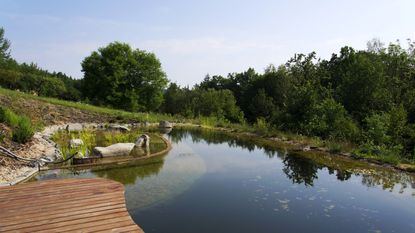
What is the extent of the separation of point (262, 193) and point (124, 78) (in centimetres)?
2829

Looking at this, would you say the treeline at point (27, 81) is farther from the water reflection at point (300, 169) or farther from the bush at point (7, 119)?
the water reflection at point (300, 169)

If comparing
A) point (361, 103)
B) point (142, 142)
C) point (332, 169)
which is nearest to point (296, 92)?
point (361, 103)

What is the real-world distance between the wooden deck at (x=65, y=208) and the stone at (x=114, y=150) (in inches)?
161

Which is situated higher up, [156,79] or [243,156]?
[156,79]

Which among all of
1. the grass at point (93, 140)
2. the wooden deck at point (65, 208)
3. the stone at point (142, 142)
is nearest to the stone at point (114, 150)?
the grass at point (93, 140)

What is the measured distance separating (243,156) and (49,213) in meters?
8.83

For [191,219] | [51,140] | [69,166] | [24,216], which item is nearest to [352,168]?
[191,219]

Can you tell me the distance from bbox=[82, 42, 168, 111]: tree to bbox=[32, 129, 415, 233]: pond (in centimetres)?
2240

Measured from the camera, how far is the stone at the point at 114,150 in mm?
10592

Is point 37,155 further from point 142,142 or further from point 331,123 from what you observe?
point 331,123

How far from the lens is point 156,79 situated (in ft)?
115

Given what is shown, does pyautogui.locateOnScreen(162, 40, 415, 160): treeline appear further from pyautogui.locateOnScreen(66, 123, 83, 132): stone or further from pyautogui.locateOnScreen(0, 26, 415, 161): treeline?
pyautogui.locateOnScreen(66, 123, 83, 132): stone

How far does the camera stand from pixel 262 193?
8000 mm

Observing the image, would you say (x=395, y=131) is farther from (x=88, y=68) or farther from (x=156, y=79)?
(x=88, y=68)
